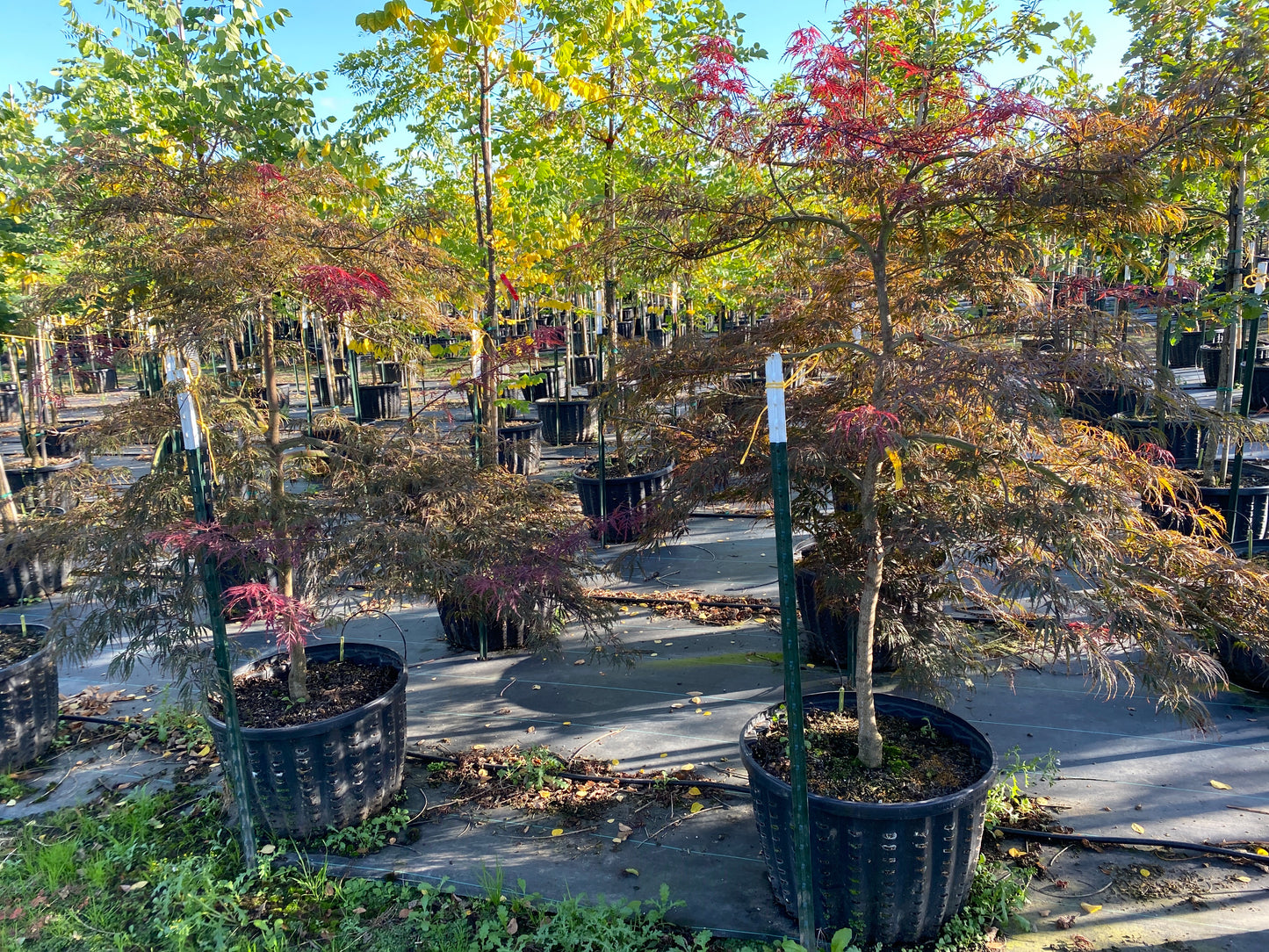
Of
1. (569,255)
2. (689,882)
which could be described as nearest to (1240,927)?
(689,882)

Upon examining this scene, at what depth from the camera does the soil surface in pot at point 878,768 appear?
2.51m

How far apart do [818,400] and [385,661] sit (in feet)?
7.51

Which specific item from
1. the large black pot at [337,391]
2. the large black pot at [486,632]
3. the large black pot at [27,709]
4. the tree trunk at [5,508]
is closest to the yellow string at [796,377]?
the large black pot at [486,632]

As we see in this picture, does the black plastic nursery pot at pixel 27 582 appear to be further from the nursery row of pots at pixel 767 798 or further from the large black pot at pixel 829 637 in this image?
the large black pot at pixel 829 637

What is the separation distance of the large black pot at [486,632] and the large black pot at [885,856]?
2.54 metres

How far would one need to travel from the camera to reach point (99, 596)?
2758 mm

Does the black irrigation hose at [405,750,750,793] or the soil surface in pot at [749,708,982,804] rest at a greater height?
the soil surface in pot at [749,708,982,804]

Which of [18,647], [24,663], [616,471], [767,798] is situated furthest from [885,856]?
[616,471]

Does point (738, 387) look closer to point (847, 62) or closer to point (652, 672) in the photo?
point (847, 62)

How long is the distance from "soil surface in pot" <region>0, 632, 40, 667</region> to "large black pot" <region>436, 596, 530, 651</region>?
1978mm

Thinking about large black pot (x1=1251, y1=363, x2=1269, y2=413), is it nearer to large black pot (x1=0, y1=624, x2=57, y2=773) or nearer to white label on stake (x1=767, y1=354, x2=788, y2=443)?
white label on stake (x1=767, y1=354, x2=788, y2=443)

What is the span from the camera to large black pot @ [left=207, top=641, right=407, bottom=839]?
9.61ft

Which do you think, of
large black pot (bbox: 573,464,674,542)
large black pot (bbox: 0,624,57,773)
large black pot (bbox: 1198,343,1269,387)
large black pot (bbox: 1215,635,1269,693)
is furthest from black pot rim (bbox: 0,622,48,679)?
large black pot (bbox: 1198,343,1269,387)

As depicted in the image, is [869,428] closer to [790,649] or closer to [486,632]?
[790,649]
